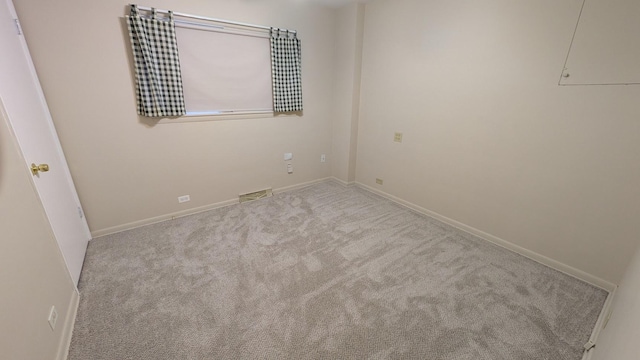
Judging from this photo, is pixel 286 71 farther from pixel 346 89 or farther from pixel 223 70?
pixel 346 89

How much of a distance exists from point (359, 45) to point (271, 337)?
337 centimetres

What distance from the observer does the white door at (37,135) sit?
1574 millimetres

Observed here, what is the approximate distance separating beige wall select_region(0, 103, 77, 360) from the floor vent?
1880 millimetres

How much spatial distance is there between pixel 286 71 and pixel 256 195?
1.67 metres

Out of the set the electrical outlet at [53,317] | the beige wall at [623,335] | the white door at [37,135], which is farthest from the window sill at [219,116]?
the beige wall at [623,335]

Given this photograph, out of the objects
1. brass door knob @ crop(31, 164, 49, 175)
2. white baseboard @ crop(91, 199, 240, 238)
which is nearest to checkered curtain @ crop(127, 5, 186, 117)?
brass door knob @ crop(31, 164, 49, 175)

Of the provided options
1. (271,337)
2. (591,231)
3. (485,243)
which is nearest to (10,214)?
(271,337)

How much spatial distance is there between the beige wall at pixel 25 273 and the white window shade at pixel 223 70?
1.55 meters

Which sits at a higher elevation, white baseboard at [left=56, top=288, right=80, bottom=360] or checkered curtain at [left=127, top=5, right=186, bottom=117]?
checkered curtain at [left=127, top=5, right=186, bottom=117]

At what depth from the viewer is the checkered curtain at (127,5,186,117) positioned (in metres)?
2.24

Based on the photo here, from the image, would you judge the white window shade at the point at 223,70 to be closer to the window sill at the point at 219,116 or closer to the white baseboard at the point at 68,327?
the window sill at the point at 219,116

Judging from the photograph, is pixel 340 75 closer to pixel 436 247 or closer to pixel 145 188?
pixel 436 247

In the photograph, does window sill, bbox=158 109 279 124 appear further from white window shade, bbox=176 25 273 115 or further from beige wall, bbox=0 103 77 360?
beige wall, bbox=0 103 77 360

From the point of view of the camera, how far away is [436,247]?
2422mm
